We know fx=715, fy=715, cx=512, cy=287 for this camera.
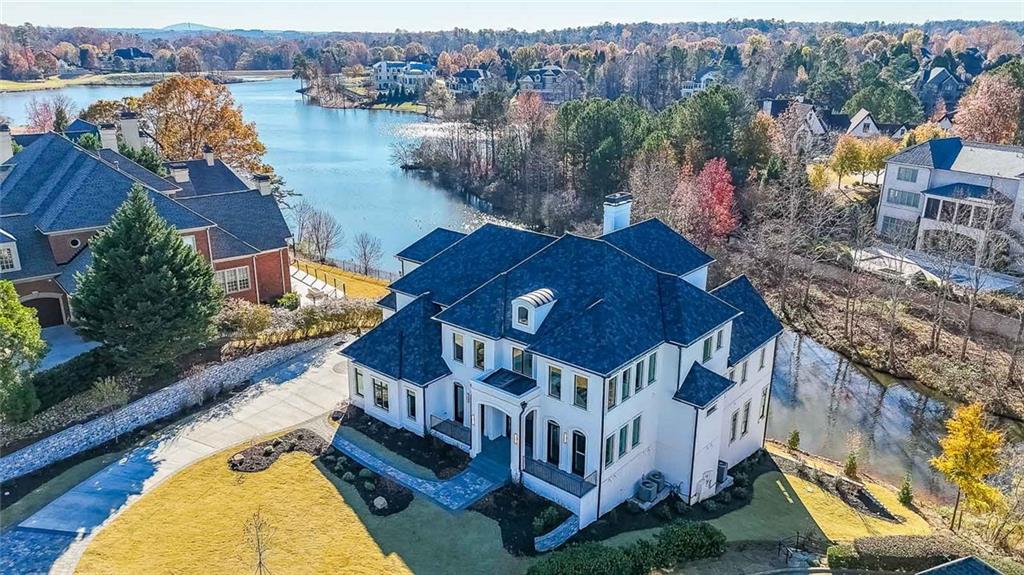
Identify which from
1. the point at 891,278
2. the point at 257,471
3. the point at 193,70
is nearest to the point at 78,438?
the point at 257,471

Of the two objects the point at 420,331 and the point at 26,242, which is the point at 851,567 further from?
the point at 26,242

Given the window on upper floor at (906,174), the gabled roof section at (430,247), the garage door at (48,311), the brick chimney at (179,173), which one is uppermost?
the brick chimney at (179,173)

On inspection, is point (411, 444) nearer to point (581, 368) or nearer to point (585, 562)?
point (581, 368)

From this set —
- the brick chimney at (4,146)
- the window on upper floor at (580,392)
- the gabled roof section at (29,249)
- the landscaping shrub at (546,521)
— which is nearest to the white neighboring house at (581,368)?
the window on upper floor at (580,392)

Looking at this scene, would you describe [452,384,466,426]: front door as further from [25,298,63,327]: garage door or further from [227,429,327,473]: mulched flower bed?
[25,298,63,327]: garage door

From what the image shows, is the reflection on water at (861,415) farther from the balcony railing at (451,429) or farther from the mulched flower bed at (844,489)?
the balcony railing at (451,429)

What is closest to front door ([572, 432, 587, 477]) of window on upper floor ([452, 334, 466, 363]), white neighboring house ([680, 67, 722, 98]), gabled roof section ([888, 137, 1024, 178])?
window on upper floor ([452, 334, 466, 363])
